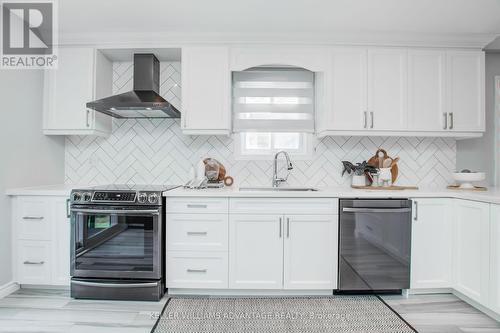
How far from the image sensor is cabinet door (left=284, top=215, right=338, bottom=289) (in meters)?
2.35

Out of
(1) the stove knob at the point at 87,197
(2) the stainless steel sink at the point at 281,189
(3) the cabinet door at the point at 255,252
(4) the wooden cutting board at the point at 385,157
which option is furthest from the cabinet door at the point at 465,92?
(1) the stove knob at the point at 87,197

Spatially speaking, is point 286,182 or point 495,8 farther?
point 286,182

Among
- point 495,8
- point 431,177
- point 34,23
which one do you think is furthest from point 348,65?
point 34,23

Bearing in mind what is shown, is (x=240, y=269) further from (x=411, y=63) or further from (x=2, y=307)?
(x=411, y=63)

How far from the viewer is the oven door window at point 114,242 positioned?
2322 millimetres

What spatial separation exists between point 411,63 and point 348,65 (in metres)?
0.63

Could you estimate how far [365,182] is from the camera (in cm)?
290

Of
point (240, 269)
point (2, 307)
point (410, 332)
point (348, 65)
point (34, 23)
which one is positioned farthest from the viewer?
point (348, 65)

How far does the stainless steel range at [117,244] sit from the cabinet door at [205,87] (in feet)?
2.72

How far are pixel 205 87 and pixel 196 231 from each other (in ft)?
4.53

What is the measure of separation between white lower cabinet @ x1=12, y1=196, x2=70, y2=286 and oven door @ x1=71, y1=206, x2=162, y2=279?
0.17m

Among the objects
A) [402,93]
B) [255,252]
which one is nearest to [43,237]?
[255,252]

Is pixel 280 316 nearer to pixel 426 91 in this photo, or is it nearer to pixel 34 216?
pixel 34 216

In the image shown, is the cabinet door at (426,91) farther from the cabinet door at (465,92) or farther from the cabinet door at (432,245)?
the cabinet door at (432,245)
